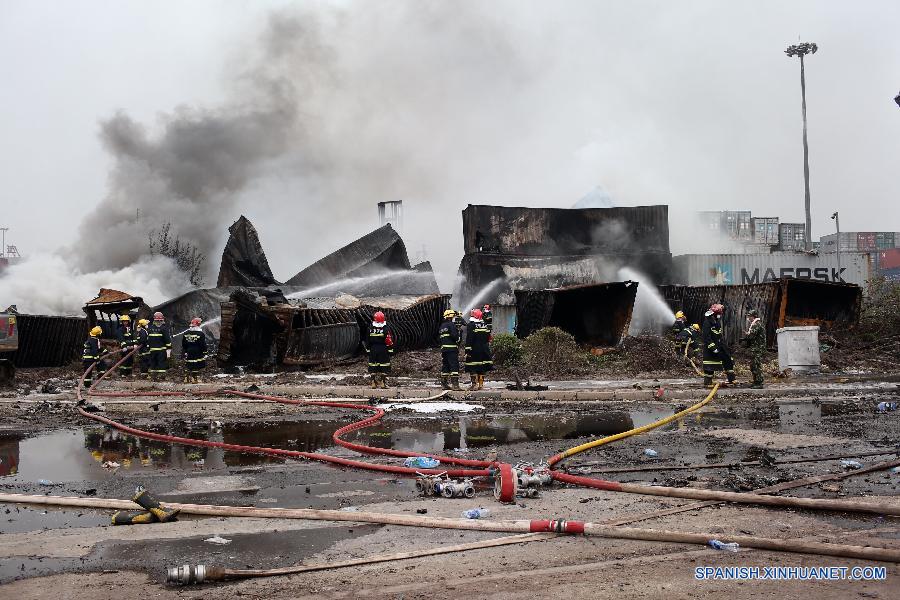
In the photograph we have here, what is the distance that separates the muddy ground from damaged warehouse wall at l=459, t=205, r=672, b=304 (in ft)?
49.4

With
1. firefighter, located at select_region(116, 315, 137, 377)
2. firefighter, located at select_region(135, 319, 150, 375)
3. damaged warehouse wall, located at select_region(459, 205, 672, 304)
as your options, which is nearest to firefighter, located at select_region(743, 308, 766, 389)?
firefighter, located at select_region(135, 319, 150, 375)

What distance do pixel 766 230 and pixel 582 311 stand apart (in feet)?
119

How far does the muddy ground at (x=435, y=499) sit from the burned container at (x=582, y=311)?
8098 mm

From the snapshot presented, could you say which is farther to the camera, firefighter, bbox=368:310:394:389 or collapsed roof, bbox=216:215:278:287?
collapsed roof, bbox=216:215:278:287

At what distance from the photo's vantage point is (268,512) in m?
5.04

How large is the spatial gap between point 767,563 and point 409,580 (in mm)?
1723

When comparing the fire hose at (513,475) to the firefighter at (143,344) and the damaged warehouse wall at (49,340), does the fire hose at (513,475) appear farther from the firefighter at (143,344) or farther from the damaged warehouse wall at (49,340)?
the damaged warehouse wall at (49,340)

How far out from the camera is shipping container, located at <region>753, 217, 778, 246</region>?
53.9 m

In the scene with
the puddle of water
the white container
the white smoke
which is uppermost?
the white smoke

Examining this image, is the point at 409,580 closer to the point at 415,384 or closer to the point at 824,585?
the point at 824,585

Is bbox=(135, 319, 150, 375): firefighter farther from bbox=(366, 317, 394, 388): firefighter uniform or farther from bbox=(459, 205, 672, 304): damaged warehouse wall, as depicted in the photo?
bbox=(459, 205, 672, 304): damaged warehouse wall

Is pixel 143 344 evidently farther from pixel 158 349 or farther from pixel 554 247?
pixel 554 247

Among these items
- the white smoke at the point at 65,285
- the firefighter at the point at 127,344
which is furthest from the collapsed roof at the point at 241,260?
the firefighter at the point at 127,344

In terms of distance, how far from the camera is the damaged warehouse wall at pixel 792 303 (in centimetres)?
2075
